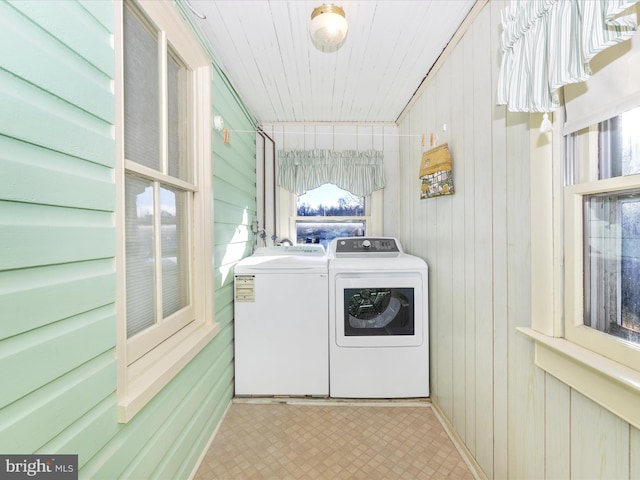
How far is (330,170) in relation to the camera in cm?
294

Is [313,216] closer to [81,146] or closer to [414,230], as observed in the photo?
[414,230]

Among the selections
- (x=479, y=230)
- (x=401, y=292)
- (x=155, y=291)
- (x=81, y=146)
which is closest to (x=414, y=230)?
(x=401, y=292)

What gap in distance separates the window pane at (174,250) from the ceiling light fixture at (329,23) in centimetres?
111

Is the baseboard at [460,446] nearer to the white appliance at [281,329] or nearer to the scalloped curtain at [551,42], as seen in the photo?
the white appliance at [281,329]

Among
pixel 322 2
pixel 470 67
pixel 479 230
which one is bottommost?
pixel 479 230

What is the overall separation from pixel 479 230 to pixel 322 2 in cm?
144

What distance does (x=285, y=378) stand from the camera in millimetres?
2066

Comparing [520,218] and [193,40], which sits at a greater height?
[193,40]

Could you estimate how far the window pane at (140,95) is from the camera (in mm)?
1097

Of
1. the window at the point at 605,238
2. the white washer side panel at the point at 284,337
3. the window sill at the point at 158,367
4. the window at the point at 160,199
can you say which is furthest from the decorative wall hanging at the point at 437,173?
the window sill at the point at 158,367

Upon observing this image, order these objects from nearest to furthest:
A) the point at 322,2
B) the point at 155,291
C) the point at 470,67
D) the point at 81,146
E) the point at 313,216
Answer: the point at 81,146 < the point at 155,291 < the point at 322,2 < the point at 470,67 < the point at 313,216

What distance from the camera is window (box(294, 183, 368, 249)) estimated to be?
10.0 feet

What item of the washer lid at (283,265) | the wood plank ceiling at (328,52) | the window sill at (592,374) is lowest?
the window sill at (592,374)

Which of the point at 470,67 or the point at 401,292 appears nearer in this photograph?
the point at 470,67
